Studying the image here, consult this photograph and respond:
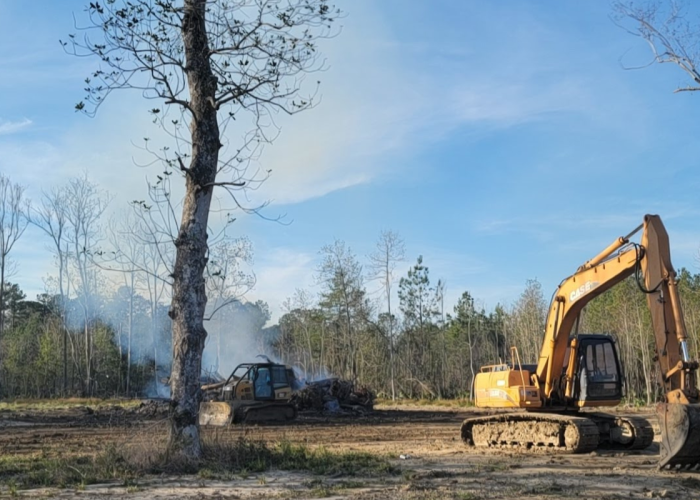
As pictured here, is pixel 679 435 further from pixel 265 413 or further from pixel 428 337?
pixel 428 337

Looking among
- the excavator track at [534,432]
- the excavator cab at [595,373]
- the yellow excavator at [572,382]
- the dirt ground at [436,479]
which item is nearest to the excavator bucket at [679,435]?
the dirt ground at [436,479]

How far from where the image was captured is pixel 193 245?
11766mm

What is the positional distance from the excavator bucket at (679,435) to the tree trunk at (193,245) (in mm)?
6864

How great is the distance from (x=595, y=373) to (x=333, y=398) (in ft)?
54.8

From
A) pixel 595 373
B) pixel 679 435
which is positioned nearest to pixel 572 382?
pixel 595 373

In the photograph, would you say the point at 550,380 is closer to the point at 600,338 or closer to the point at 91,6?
the point at 600,338

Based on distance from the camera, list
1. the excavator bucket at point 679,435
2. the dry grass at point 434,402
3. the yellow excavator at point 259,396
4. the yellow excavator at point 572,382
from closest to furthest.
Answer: the excavator bucket at point 679,435
the yellow excavator at point 572,382
the yellow excavator at point 259,396
the dry grass at point 434,402

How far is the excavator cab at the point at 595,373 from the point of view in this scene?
1431cm

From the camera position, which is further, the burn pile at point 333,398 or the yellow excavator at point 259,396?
the burn pile at point 333,398

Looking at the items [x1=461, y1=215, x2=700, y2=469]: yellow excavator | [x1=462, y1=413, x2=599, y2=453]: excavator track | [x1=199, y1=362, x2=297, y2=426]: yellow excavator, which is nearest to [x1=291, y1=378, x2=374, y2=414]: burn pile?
[x1=199, y1=362, x2=297, y2=426]: yellow excavator

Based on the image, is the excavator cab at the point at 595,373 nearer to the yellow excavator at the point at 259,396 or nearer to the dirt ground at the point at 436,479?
the dirt ground at the point at 436,479

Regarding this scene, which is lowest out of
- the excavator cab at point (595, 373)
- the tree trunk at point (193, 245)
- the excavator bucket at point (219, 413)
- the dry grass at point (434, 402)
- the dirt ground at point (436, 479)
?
the dry grass at point (434, 402)

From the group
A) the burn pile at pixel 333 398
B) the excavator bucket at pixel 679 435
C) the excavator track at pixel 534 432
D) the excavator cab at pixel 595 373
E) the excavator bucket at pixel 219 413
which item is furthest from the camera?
the burn pile at pixel 333 398

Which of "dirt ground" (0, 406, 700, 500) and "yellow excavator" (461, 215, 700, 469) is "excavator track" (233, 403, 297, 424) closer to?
"dirt ground" (0, 406, 700, 500)
